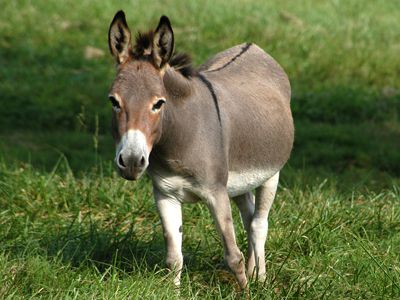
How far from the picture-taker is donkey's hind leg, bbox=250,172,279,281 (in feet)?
19.3

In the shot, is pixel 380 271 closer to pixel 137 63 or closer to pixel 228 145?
pixel 228 145

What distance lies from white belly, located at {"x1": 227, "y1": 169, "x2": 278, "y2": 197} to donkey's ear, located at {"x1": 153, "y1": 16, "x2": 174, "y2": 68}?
91 cm

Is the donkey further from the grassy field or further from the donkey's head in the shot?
the grassy field

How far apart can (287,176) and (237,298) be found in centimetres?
327

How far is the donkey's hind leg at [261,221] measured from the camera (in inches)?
232

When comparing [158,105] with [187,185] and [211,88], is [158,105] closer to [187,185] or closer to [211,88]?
[187,185]

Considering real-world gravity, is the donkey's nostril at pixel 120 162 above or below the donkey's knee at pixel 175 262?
above

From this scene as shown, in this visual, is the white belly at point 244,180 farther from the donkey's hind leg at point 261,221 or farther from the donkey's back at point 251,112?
the donkey's hind leg at point 261,221

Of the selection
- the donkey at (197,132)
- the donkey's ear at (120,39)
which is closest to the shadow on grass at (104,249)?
the donkey at (197,132)

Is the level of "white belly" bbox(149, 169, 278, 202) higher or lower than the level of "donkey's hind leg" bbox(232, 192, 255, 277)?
higher

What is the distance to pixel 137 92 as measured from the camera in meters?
4.70

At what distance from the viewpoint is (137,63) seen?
16.0 ft

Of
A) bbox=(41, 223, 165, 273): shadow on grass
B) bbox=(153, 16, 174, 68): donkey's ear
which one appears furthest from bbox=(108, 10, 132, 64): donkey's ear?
bbox=(41, 223, 165, 273): shadow on grass

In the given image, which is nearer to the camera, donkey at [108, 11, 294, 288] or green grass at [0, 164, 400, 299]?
donkey at [108, 11, 294, 288]
